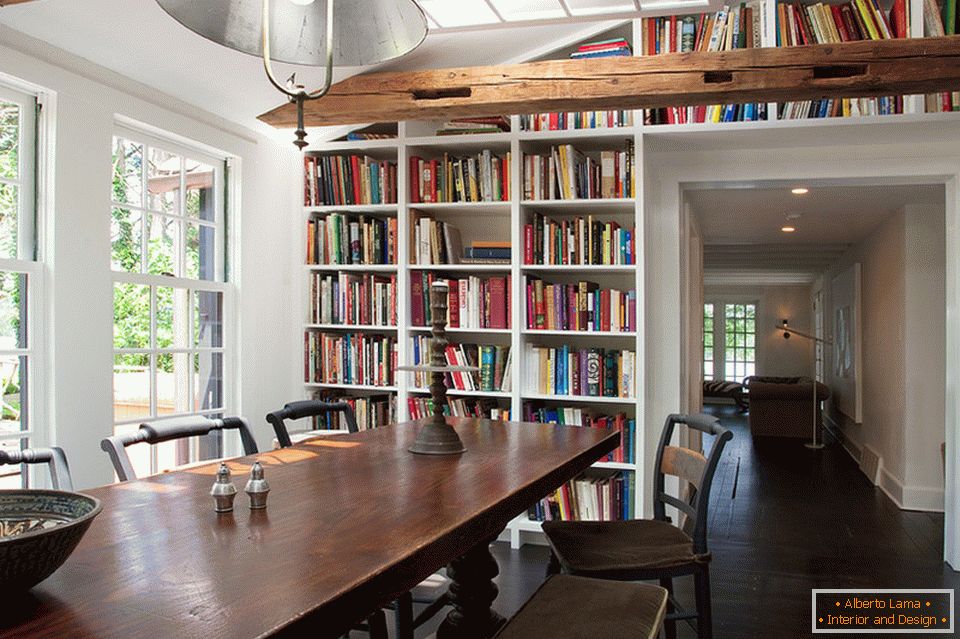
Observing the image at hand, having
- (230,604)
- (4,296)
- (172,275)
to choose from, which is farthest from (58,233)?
(230,604)

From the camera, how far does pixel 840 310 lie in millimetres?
9773

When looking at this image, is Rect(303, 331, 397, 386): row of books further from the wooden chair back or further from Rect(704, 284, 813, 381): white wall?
Rect(704, 284, 813, 381): white wall

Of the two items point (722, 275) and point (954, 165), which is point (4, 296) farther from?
point (722, 275)

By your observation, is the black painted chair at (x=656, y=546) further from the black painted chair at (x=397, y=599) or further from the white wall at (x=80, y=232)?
the white wall at (x=80, y=232)

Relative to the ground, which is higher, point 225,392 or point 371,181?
point 371,181

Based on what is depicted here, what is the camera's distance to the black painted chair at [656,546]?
2.36 m

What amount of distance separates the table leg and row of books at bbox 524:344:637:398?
181cm

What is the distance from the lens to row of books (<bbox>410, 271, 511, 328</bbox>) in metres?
4.48

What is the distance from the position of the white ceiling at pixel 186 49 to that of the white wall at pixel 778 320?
471 inches

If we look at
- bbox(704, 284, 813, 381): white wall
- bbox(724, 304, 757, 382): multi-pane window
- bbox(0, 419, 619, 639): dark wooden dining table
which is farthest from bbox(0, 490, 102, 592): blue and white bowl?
bbox(724, 304, 757, 382): multi-pane window

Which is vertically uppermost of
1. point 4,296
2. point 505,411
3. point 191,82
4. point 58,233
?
point 191,82

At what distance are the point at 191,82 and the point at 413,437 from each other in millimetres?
2025

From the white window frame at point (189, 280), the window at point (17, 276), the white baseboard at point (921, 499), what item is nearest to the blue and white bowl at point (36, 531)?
the window at point (17, 276)

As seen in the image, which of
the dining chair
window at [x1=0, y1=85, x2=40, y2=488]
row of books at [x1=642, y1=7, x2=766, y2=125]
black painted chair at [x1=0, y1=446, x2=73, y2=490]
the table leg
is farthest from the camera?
row of books at [x1=642, y1=7, x2=766, y2=125]
